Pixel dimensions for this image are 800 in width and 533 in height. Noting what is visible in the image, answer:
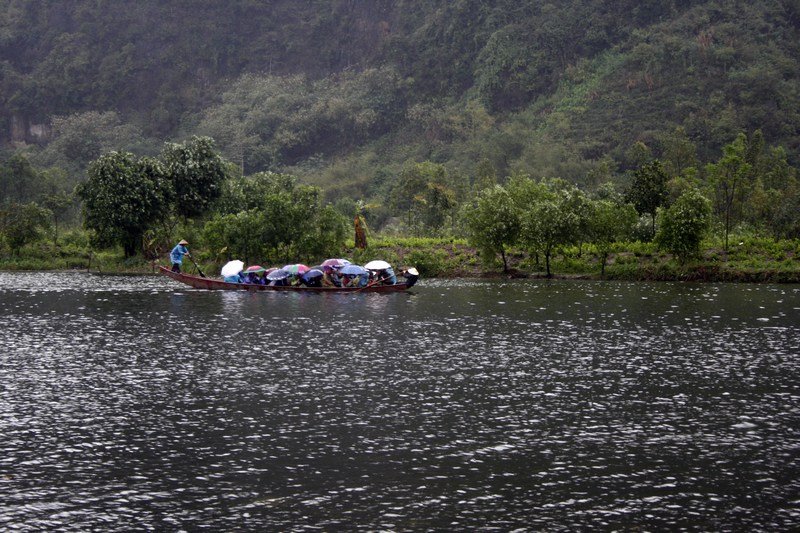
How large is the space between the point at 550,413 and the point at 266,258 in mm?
67489

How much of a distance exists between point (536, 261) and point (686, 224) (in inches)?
610

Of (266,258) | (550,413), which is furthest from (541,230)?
(550,413)

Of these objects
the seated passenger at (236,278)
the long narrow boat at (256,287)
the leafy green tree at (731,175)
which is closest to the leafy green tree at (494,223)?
the long narrow boat at (256,287)

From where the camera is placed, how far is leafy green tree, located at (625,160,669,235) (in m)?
86.6

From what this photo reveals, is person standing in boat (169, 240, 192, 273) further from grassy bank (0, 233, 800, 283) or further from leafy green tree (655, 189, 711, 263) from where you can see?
leafy green tree (655, 189, 711, 263)

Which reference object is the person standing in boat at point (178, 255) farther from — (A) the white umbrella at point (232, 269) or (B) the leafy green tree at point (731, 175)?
(B) the leafy green tree at point (731, 175)

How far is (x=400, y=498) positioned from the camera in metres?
22.7

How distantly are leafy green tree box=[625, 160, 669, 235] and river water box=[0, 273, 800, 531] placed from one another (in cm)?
3104

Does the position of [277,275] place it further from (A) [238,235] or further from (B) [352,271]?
(A) [238,235]

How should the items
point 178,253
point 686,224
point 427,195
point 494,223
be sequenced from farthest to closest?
point 427,195, point 494,223, point 178,253, point 686,224

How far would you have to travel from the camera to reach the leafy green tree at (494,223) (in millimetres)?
85500

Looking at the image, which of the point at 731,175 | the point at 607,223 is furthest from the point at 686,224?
the point at 731,175

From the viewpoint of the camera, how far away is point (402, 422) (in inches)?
1188

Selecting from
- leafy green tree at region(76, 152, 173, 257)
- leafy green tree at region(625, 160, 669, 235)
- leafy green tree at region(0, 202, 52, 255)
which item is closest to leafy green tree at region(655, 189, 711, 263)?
leafy green tree at region(625, 160, 669, 235)
